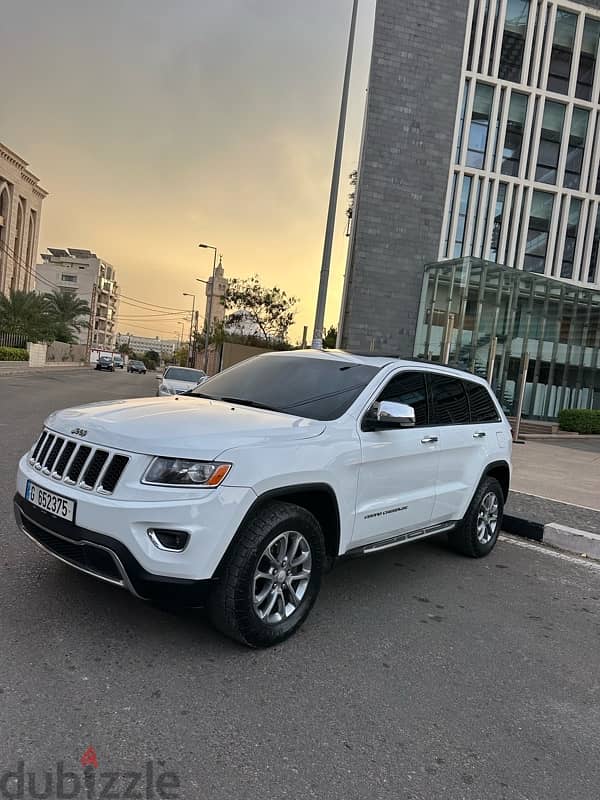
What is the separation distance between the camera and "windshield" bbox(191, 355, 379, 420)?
408cm

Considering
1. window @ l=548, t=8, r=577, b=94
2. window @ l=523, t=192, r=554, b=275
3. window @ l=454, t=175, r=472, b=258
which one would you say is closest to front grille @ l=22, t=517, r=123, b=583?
window @ l=454, t=175, r=472, b=258

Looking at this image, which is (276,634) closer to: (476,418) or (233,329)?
(476,418)

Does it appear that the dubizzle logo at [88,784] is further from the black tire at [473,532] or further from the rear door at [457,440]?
the black tire at [473,532]

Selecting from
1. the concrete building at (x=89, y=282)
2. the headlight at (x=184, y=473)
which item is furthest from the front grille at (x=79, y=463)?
the concrete building at (x=89, y=282)

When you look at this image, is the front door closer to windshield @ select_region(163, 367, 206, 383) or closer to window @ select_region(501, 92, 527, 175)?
windshield @ select_region(163, 367, 206, 383)

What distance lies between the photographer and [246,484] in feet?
10.3

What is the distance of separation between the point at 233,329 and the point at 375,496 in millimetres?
42767

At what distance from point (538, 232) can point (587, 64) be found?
802cm

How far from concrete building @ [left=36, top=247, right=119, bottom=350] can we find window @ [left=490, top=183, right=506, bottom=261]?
83.1 metres

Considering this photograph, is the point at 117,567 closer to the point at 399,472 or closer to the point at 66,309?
the point at 399,472

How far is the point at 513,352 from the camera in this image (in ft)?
76.7

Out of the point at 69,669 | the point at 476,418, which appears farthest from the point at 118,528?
the point at 476,418

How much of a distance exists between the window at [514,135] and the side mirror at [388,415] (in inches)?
1006

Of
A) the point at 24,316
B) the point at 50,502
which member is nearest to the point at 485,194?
the point at 50,502
